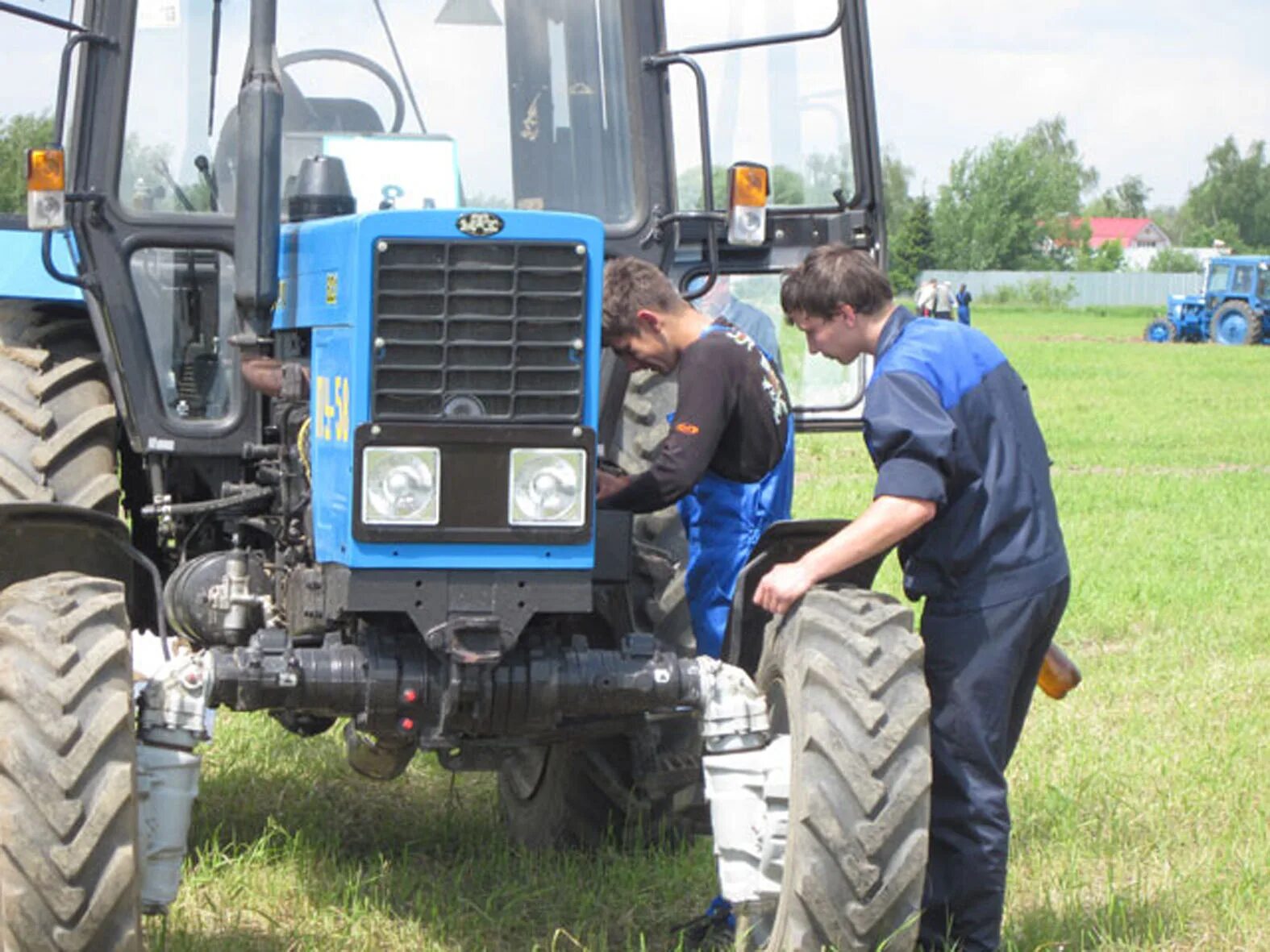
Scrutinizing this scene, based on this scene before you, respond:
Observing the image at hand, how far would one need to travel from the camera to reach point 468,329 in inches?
179

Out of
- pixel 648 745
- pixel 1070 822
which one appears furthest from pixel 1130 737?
pixel 648 745

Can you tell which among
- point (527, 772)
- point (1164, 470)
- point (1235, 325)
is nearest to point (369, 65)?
point (527, 772)

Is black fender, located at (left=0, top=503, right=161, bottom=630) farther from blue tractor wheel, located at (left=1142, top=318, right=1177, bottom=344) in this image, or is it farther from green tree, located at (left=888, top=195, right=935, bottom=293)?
green tree, located at (left=888, top=195, right=935, bottom=293)

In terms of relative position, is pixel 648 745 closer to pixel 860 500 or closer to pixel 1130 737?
pixel 1130 737

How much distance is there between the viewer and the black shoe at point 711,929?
520 centimetres

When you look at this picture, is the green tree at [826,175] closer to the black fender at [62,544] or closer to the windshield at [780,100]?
the windshield at [780,100]

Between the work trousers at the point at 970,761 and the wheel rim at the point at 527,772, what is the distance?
1.44 m

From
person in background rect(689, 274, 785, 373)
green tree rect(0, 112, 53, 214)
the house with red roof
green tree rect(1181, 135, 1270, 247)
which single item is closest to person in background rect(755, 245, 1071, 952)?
person in background rect(689, 274, 785, 373)

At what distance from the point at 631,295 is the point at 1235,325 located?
43702 mm

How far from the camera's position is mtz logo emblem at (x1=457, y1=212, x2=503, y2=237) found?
178 inches

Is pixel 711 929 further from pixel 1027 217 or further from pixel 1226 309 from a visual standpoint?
pixel 1027 217

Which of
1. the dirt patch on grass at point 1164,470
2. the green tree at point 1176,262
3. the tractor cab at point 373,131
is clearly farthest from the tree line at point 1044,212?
the tractor cab at point 373,131

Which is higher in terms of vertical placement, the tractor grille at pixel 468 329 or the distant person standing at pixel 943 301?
the distant person standing at pixel 943 301

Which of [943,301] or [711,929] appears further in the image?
[943,301]
